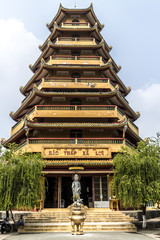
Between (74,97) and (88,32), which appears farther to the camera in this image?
(88,32)

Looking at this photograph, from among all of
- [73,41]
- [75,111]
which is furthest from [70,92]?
[73,41]

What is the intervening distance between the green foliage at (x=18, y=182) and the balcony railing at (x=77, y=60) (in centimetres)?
1576

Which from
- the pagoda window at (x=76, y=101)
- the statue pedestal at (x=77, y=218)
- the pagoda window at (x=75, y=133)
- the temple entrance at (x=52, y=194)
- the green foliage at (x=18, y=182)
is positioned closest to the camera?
the statue pedestal at (x=77, y=218)

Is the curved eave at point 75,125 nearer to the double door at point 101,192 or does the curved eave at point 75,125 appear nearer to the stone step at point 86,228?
the double door at point 101,192

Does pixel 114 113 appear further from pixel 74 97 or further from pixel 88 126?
pixel 74 97

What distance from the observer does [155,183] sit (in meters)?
15.3

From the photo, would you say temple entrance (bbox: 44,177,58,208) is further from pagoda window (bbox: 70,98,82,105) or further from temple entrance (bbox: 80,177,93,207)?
pagoda window (bbox: 70,98,82,105)

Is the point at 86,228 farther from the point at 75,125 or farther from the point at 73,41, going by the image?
the point at 73,41

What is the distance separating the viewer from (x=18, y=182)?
14977 millimetres

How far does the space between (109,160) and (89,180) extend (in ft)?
13.1

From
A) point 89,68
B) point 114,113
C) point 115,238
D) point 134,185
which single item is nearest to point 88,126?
point 114,113

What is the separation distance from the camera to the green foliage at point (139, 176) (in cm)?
1502

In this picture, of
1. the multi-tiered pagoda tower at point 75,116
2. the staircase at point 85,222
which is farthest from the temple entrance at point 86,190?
the staircase at point 85,222

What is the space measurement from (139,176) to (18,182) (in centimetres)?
751
